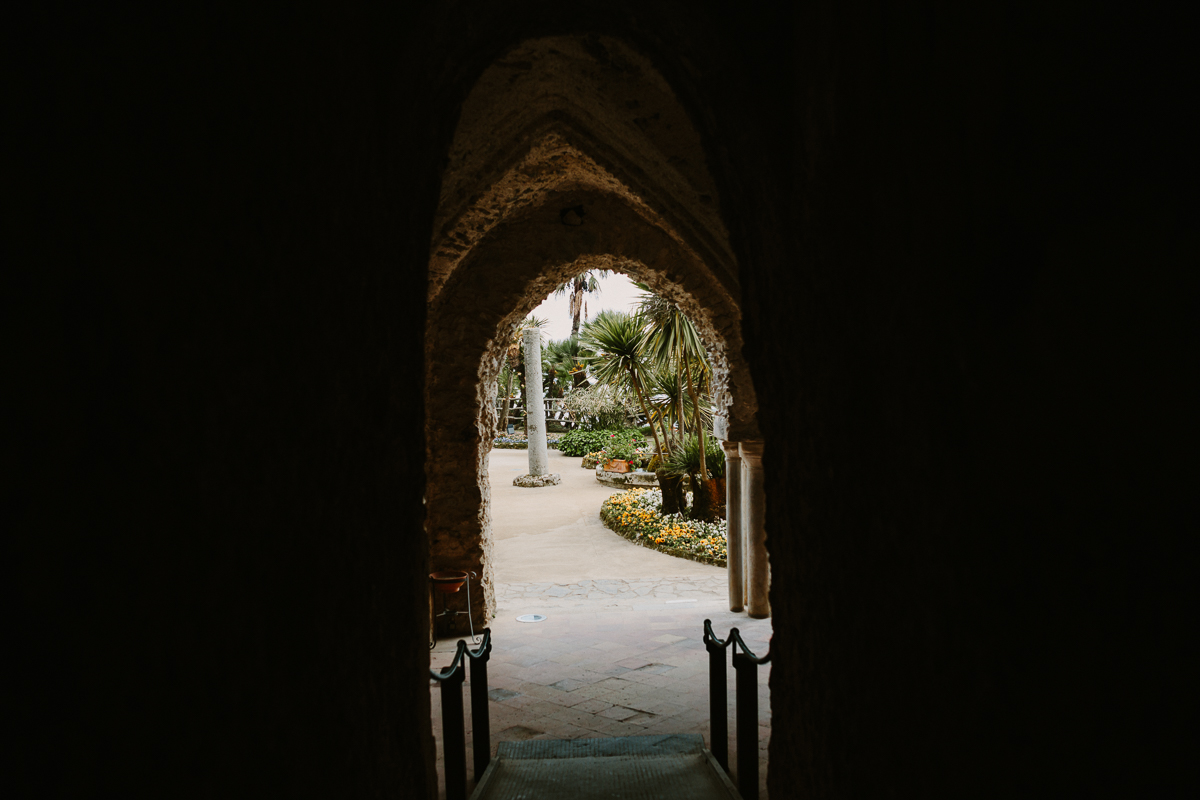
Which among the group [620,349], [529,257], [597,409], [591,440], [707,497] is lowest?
[707,497]

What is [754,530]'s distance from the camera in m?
7.21

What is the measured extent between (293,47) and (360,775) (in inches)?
64.8

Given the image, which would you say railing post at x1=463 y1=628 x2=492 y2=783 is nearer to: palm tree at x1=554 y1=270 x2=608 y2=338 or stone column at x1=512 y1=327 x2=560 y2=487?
stone column at x1=512 y1=327 x2=560 y2=487

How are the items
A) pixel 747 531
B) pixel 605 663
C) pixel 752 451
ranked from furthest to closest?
1. pixel 747 531
2. pixel 752 451
3. pixel 605 663

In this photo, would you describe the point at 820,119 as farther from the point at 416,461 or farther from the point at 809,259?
the point at 416,461

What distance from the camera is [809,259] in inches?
83.5

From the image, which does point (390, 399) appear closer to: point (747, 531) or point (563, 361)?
point (747, 531)

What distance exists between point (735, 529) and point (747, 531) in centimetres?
20

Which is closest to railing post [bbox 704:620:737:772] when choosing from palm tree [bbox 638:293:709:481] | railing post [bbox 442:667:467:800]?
railing post [bbox 442:667:467:800]

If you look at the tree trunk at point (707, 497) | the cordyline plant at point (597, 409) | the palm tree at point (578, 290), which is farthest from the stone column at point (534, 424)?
the tree trunk at point (707, 497)

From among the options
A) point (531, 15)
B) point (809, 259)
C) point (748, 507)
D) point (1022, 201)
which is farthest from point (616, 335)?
point (1022, 201)

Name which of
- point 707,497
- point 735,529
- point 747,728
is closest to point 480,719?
point 747,728

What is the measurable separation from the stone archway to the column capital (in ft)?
0.27

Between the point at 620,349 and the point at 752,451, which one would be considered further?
the point at 620,349
